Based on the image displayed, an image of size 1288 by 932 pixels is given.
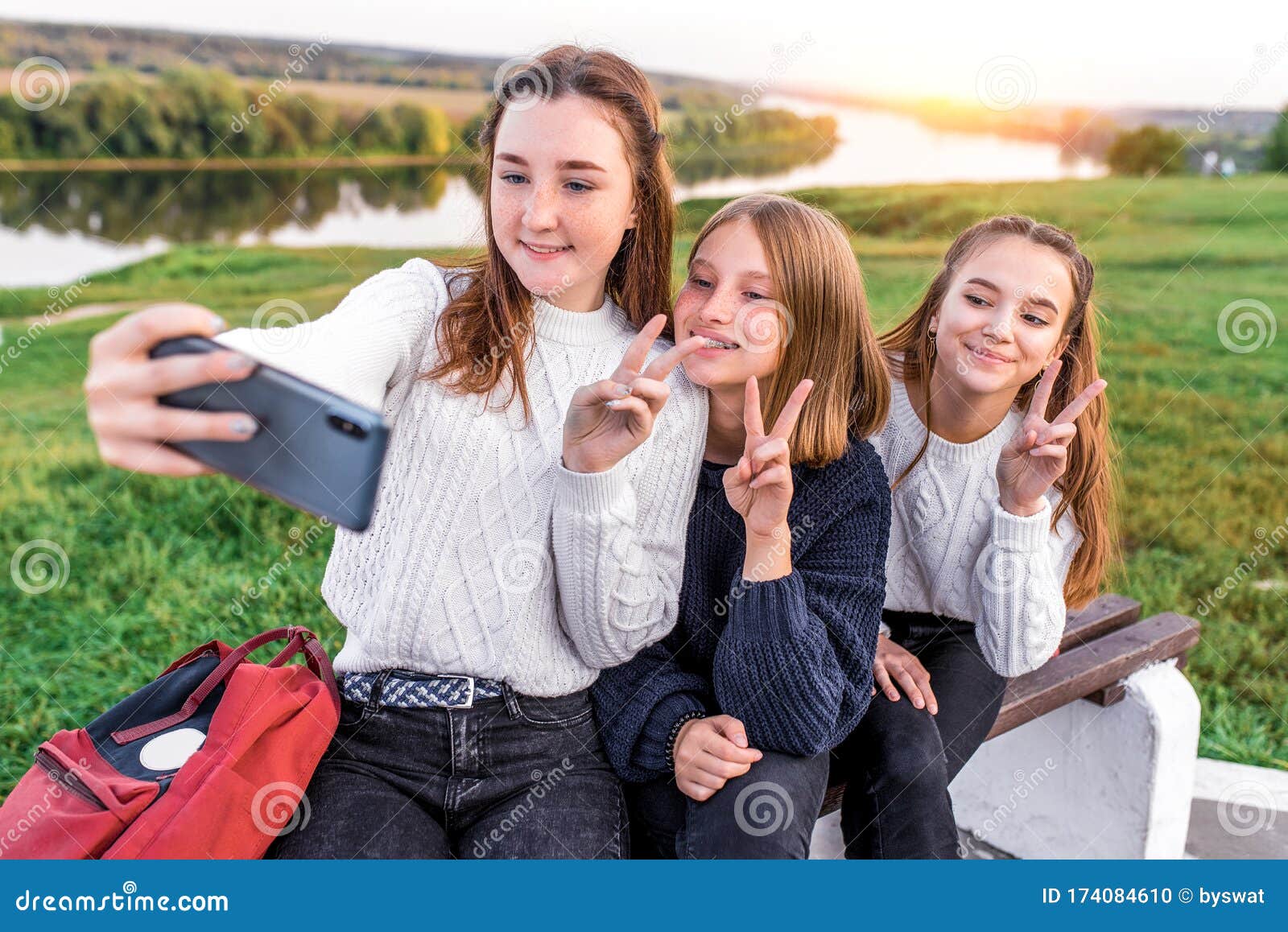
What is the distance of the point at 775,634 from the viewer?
6.44 ft

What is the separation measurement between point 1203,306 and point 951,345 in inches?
238

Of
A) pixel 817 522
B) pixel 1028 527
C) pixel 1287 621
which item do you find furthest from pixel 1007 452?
pixel 1287 621

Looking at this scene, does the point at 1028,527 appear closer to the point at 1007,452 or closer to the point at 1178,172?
the point at 1007,452

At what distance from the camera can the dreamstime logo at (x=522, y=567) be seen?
2023 mm

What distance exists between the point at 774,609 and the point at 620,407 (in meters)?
0.45

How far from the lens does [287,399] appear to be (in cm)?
136

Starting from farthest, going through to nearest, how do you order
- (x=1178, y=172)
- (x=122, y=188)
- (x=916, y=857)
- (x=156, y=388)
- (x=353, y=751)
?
(x=1178, y=172) < (x=122, y=188) < (x=916, y=857) < (x=353, y=751) < (x=156, y=388)

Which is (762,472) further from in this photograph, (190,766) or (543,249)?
(190,766)

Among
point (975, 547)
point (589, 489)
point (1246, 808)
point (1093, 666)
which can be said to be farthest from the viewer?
point (1246, 808)

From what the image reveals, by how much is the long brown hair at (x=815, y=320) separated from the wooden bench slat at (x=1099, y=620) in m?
0.97
